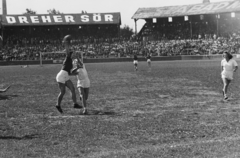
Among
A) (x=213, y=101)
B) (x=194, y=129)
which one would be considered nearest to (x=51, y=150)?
(x=194, y=129)

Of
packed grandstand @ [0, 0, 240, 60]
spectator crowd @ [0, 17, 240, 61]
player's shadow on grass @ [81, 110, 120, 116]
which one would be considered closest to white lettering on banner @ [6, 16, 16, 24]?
packed grandstand @ [0, 0, 240, 60]

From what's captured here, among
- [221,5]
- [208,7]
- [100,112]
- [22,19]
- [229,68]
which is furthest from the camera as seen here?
[22,19]

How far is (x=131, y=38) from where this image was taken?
67500 millimetres

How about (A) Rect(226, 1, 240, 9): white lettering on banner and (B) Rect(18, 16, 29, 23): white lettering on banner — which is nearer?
(A) Rect(226, 1, 240, 9): white lettering on banner

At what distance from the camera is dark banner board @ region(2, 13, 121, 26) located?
220 ft

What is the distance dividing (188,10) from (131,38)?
35.9 feet

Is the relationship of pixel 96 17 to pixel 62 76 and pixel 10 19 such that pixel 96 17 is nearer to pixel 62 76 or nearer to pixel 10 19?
pixel 10 19

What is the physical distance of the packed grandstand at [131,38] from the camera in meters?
57.7

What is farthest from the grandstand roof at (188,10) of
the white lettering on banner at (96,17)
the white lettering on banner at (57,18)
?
the white lettering on banner at (57,18)

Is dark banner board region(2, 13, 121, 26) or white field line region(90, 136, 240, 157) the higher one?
dark banner board region(2, 13, 121, 26)

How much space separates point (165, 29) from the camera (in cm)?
6850

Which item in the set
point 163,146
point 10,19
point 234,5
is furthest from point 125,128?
point 10,19

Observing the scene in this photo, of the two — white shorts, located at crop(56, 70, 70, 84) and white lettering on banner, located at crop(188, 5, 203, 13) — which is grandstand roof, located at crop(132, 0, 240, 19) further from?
white shorts, located at crop(56, 70, 70, 84)

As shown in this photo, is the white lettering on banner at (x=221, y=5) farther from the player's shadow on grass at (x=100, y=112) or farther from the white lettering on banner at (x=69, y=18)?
the player's shadow on grass at (x=100, y=112)
